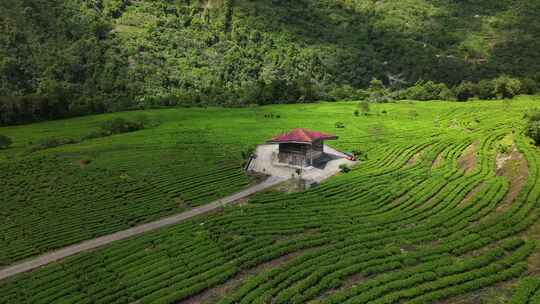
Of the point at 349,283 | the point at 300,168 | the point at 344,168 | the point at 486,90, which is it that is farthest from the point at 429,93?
the point at 349,283

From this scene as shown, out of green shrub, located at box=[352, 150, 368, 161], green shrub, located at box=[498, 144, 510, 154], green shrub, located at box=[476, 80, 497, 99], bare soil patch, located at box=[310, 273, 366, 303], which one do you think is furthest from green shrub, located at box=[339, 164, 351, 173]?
green shrub, located at box=[476, 80, 497, 99]

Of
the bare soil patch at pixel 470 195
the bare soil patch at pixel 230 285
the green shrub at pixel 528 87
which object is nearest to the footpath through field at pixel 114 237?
the bare soil patch at pixel 230 285

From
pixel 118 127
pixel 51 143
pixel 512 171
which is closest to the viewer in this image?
pixel 512 171

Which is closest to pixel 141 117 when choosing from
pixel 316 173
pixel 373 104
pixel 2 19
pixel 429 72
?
pixel 316 173

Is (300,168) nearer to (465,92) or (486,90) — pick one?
(465,92)

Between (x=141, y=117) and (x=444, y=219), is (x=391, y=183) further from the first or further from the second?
(x=141, y=117)

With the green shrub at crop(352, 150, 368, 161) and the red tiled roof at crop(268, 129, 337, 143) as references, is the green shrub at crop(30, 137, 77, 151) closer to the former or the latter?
the red tiled roof at crop(268, 129, 337, 143)

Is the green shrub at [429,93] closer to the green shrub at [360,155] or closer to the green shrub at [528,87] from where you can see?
the green shrub at [528,87]
